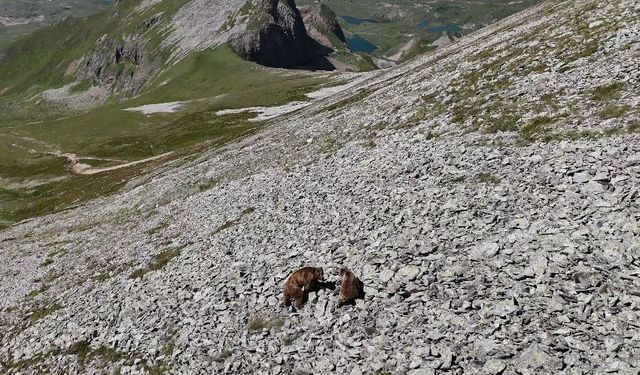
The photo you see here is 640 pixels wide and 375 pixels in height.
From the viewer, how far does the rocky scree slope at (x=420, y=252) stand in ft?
52.6

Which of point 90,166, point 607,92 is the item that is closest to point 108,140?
point 90,166

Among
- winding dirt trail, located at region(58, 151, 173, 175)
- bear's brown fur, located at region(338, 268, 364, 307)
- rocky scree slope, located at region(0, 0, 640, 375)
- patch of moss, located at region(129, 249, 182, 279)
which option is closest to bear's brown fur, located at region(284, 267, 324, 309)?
rocky scree slope, located at region(0, 0, 640, 375)

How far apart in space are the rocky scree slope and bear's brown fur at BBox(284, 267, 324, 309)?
2.21 feet

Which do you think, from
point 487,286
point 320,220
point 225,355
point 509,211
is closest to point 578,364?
point 487,286

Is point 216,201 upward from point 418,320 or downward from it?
upward

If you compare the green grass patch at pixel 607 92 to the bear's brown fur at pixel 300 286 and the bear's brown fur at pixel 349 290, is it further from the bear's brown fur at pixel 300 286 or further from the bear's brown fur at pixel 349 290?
the bear's brown fur at pixel 300 286

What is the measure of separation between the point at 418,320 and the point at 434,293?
4.90 ft

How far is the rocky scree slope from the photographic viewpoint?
1605 centimetres

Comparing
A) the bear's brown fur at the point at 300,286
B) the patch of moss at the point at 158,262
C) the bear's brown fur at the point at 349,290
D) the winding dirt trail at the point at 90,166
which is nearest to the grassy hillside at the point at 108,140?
the winding dirt trail at the point at 90,166

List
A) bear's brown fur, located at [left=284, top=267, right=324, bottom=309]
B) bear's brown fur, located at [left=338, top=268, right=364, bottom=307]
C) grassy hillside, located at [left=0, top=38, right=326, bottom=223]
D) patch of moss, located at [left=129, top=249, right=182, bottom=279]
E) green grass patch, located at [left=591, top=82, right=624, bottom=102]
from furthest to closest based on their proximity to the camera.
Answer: grassy hillside, located at [left=0, top=38, right=326, bottom=223]
patch of moss, located at [left=129, top=249, right=182, bottom=279]
green grass patch, located at [left=591, top=82, right=624, bottom=102]
bear's brown fur, located at [left=284, top=267, right=324, bottom=309]
bear's brown fur, located at [left=338, top=268, right=364, bottom=307]

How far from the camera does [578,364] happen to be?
13.7 meters

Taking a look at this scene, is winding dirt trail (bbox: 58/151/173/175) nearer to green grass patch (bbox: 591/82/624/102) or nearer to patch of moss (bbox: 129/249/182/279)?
patch of moss (bbox: 129/249/182/279)

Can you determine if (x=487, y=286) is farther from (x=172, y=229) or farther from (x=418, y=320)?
(x=172, y=229)

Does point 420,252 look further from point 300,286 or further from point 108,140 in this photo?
point 108,140
